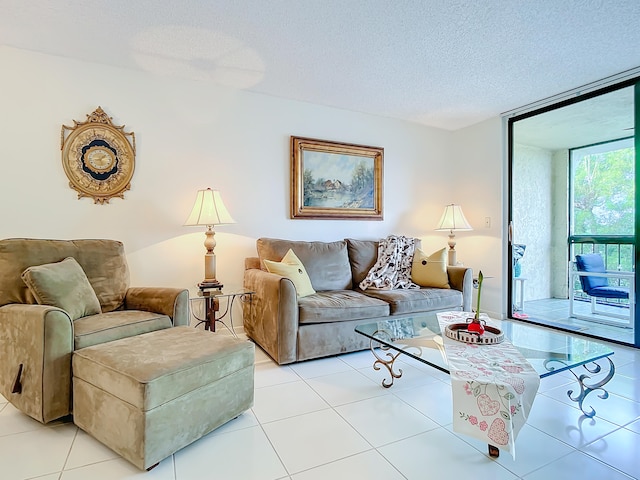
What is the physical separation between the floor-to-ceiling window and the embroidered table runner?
2276 millimetres

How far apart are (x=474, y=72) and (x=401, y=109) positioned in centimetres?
96

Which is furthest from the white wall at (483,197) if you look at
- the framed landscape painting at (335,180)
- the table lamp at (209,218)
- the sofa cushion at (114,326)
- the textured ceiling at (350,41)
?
the sofa cushion at (114,326)

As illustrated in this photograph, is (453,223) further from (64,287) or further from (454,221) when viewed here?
(64,287)

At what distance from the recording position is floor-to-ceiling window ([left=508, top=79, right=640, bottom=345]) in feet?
10.8

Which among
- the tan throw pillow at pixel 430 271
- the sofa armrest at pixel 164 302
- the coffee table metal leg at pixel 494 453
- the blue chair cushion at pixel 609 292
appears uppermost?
the tan throw pillow at pixel 430 271

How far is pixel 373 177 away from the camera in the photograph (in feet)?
12.7

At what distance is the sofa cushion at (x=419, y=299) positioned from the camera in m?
2.82

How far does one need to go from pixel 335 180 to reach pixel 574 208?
2.94m

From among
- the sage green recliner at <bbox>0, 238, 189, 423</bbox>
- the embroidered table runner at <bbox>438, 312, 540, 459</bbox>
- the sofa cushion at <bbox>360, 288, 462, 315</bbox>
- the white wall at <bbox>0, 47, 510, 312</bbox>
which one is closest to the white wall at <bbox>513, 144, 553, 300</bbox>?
the white wall at <bbox>0, 47, 510, 312</bbox>

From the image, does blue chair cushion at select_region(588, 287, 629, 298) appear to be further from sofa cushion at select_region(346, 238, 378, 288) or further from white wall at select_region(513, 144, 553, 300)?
sofa cushion at select_region(346, 238, 378, 288)

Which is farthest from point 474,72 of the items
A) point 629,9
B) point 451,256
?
point 451,256

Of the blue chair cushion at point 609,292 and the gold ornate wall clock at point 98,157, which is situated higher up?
the gold ornate wall clock at point 98,157

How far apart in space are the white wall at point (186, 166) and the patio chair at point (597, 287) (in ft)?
2.80

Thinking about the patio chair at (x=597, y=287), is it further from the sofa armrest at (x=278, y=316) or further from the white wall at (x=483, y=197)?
the sofa armrest at (x=278, y=316)
